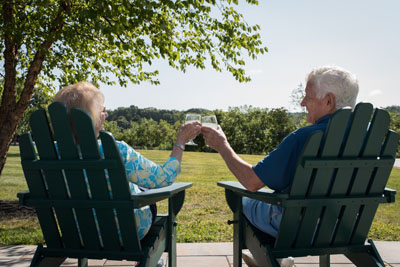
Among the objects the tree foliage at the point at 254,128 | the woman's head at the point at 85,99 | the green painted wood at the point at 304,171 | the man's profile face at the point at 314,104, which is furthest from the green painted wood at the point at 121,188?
the tree foliage at the point at 254,128

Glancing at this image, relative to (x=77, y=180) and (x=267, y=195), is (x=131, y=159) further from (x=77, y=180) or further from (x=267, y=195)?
(x=267, y=195)

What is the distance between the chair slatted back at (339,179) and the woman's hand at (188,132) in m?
0.78

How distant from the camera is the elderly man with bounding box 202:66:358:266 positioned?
1.91 m

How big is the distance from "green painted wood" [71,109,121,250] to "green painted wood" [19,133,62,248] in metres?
0.31

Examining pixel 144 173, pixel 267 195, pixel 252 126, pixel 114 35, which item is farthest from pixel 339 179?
pixel 252 126

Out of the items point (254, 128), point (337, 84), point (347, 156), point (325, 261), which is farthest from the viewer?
point (254, 128)

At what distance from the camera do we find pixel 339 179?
1846 millimetres

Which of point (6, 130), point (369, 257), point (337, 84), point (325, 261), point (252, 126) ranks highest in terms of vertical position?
point (337, 84)

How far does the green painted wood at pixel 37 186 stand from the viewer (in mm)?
1845

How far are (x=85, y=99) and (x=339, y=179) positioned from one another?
144 cm

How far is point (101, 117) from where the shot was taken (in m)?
1.99

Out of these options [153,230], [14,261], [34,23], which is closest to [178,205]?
[153,230]

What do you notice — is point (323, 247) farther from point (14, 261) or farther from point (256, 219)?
point (14, 261)

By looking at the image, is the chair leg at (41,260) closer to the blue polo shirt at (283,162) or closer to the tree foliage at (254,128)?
the blue polo shirt at (283,162)
